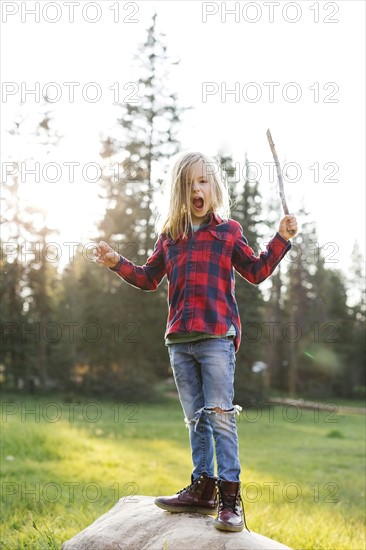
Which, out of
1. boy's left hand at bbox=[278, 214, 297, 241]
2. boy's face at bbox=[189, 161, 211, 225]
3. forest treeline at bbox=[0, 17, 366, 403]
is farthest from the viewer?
forest treeline at bbox=[0, 17, 366, 403]

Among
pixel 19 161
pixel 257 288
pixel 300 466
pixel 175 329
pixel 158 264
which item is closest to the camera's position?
pixel 175 329

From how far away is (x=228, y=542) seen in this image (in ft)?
12.5

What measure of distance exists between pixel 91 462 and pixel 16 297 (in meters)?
22.1

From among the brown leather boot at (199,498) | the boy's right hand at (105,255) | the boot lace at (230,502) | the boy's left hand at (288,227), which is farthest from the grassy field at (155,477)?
the boy's left hand at (288,227)

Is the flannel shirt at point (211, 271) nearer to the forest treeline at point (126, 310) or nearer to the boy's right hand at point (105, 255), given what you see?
the boy's right hand at point (105, 255)

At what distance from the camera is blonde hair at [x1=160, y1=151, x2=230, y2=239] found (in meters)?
4.16

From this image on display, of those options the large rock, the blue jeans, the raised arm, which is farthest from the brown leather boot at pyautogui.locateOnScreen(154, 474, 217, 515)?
the raised arm

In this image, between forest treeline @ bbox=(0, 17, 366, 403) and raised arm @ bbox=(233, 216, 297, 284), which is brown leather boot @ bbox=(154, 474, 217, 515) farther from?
forest treeline @ bbox=(0, 17, 366, 403)

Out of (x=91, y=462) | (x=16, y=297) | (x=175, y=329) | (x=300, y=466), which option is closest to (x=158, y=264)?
(x=175, y=329)

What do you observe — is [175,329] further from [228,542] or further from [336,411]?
[336,411]

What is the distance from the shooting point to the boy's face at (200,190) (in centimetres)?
412

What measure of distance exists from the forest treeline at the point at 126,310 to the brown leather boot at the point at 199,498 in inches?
704

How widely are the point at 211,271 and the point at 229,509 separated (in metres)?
1.34

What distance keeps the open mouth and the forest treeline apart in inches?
701
